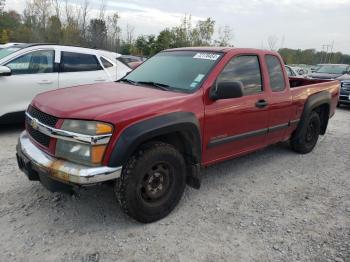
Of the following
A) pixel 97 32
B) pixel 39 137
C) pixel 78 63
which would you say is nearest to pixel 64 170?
pixel 39 137

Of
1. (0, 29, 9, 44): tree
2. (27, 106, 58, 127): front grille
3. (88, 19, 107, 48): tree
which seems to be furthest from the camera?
(0, 29, 9, 44): tree

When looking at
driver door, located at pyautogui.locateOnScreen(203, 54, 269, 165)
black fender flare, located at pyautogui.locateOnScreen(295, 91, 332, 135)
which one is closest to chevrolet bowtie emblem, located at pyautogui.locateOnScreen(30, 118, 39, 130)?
driver door, located at pyautogui.locateOnScreen(203, 54, 269, 165)

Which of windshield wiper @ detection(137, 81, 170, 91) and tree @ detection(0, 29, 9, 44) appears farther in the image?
tree @ detection(0, 29, 9, 44)

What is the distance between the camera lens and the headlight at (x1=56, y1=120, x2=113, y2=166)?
9.23 feet

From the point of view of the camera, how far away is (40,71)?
6.24 metres

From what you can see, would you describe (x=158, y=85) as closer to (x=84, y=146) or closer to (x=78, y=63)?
(x=84, y=146)

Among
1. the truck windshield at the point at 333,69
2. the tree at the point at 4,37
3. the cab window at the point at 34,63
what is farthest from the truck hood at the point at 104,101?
the tree at the point at 4,37

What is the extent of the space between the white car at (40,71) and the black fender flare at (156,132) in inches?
150

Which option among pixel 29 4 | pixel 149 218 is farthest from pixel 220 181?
pixel 29 4

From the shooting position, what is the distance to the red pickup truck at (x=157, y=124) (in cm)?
286

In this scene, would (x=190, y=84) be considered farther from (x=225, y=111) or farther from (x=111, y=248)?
(x=111, y=248)

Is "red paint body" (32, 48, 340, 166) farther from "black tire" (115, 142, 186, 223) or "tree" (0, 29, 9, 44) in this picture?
"tree" (0, 29, 9, 44)

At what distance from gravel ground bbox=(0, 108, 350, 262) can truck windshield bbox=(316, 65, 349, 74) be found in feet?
37.8

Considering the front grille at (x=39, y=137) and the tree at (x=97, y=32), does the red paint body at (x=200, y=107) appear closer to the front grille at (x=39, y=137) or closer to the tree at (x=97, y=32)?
the front grille at (x=39, y=137)
